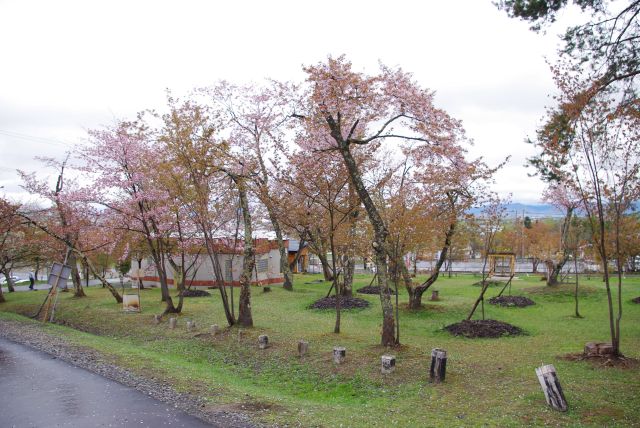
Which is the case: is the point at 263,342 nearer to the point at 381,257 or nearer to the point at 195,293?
the point at 381,257

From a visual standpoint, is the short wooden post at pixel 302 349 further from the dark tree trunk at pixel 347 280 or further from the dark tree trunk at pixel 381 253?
the dark tree trunk at pixel 347 280

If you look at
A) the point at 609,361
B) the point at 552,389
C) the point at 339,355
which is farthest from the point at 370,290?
the point at 552,389

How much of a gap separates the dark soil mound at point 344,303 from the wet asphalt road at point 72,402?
1096 cm

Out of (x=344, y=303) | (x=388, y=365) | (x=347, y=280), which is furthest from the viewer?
(x=347, y=280)

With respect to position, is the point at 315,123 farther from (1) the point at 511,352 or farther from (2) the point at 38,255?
(2) the point at 38,255

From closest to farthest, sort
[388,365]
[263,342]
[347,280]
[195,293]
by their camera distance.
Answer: [388,365]
[263,342]
[347,280]
[195,293]

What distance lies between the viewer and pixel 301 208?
15.2m

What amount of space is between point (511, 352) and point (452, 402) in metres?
4.18

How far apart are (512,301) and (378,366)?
1202cm

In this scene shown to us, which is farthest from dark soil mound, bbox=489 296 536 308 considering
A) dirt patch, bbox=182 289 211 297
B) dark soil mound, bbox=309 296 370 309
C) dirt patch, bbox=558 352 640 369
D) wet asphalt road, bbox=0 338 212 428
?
wet asphalt road, bbox=0 338 212 428

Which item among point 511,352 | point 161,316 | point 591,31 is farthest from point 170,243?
point 591,31

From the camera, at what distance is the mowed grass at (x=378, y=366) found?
7.11 m

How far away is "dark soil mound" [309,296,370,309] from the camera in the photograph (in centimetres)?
1944

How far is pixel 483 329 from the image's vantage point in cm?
1370
